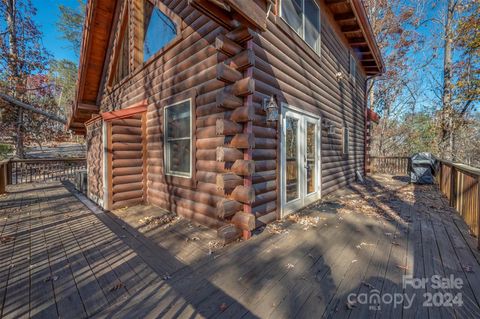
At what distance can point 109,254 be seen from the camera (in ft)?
8.65

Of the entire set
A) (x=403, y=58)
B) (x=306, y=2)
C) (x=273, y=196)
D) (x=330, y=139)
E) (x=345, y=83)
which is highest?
(x=403, y=58)

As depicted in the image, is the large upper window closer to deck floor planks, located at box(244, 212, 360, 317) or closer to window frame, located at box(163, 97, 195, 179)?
window frame, located at box(163, 97, 195, 179)

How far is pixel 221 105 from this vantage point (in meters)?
2.86

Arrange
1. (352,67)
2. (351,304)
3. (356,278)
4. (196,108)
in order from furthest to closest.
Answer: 1. (352,67)
2. (196,108)
3. (356,278)
4. (351,304)

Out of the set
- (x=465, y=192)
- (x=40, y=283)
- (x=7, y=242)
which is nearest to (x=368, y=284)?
(x=40, y=283)

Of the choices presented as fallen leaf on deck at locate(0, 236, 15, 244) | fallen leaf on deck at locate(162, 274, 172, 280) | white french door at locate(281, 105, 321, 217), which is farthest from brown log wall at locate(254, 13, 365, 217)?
fallen leaf on deck at locate(0, 236, 15, 244)

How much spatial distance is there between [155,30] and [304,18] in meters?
3.51

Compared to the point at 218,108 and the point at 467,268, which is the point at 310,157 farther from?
the point at 467,268

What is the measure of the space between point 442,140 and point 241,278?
13600mm

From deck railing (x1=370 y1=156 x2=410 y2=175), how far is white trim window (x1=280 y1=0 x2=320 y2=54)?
8.55 metres

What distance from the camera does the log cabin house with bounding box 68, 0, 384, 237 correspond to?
296 cm

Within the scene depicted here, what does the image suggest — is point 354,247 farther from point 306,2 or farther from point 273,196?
point 306,2

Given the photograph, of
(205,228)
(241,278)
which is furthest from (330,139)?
(241,278)

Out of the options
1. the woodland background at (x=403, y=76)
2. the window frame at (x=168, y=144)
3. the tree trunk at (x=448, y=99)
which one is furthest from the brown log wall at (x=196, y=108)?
the tree trunk at (x=448, y=99)
